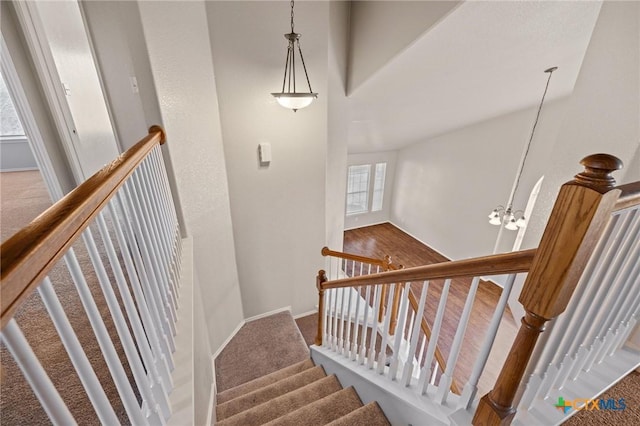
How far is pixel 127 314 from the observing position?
947 mm

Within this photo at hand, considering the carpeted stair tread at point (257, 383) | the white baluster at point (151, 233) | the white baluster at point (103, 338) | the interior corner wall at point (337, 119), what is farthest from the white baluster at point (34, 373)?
the interior corner wall at point (337, 119)

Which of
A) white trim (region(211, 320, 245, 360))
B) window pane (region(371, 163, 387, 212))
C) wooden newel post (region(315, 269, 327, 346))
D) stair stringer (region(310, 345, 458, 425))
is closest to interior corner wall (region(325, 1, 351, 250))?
wooden newel post (region(315, 269, 327, 346))

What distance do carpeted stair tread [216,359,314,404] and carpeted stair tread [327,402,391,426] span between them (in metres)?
1.14

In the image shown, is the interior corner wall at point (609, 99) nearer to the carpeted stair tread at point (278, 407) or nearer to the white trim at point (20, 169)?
the carpeted stair tread at point (278, 407)

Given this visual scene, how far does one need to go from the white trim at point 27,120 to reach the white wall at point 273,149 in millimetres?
1366

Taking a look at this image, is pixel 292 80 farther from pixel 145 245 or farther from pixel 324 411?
pixel 324 411

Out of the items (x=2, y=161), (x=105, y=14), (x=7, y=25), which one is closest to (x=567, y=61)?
(x=105, y=14)

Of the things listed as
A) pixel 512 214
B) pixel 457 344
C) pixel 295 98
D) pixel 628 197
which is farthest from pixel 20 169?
pixel 512 214

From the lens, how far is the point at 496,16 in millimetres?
2039

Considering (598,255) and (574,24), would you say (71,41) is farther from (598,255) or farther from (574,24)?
(574,24)

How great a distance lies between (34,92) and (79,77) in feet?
1.28

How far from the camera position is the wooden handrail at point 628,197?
0.71m

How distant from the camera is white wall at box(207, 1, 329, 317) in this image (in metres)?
2.40

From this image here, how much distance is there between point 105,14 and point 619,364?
3778mm
